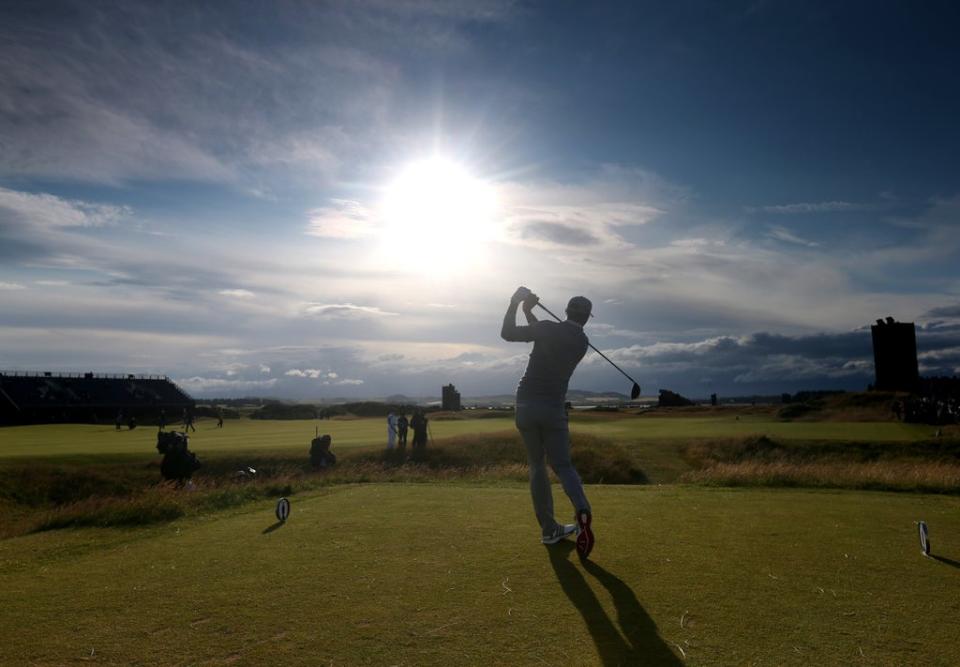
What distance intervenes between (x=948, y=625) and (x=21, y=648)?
246 inches

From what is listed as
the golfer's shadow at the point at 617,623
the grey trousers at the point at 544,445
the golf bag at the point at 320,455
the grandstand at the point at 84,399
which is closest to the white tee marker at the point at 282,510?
the grey trousers at the point at 544,445

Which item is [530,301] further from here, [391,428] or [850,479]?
[391,428]

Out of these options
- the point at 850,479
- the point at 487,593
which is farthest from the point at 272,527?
the point at 850,479

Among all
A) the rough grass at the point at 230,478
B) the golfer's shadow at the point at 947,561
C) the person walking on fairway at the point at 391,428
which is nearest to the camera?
the golfer's shadow at the point at 947,561

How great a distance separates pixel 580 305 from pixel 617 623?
12.4 ft

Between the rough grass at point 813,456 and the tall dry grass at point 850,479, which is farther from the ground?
the tall dry grass at point 850,479

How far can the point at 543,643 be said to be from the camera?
14.1ft

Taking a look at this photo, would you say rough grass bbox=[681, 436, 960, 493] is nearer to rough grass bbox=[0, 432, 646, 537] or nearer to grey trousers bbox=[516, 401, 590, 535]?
rough grass bbox=[0, 432, 646, 537]

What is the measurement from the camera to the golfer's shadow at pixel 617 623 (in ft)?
13.3

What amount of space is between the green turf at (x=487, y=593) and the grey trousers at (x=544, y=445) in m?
0.51

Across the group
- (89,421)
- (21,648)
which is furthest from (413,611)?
(89,421)

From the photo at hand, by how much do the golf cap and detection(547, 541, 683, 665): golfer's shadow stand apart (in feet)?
9.16

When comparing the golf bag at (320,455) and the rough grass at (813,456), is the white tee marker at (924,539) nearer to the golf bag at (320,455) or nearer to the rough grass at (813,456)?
the rough grass at (813,456)

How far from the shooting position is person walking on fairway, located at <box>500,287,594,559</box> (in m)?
7.26
